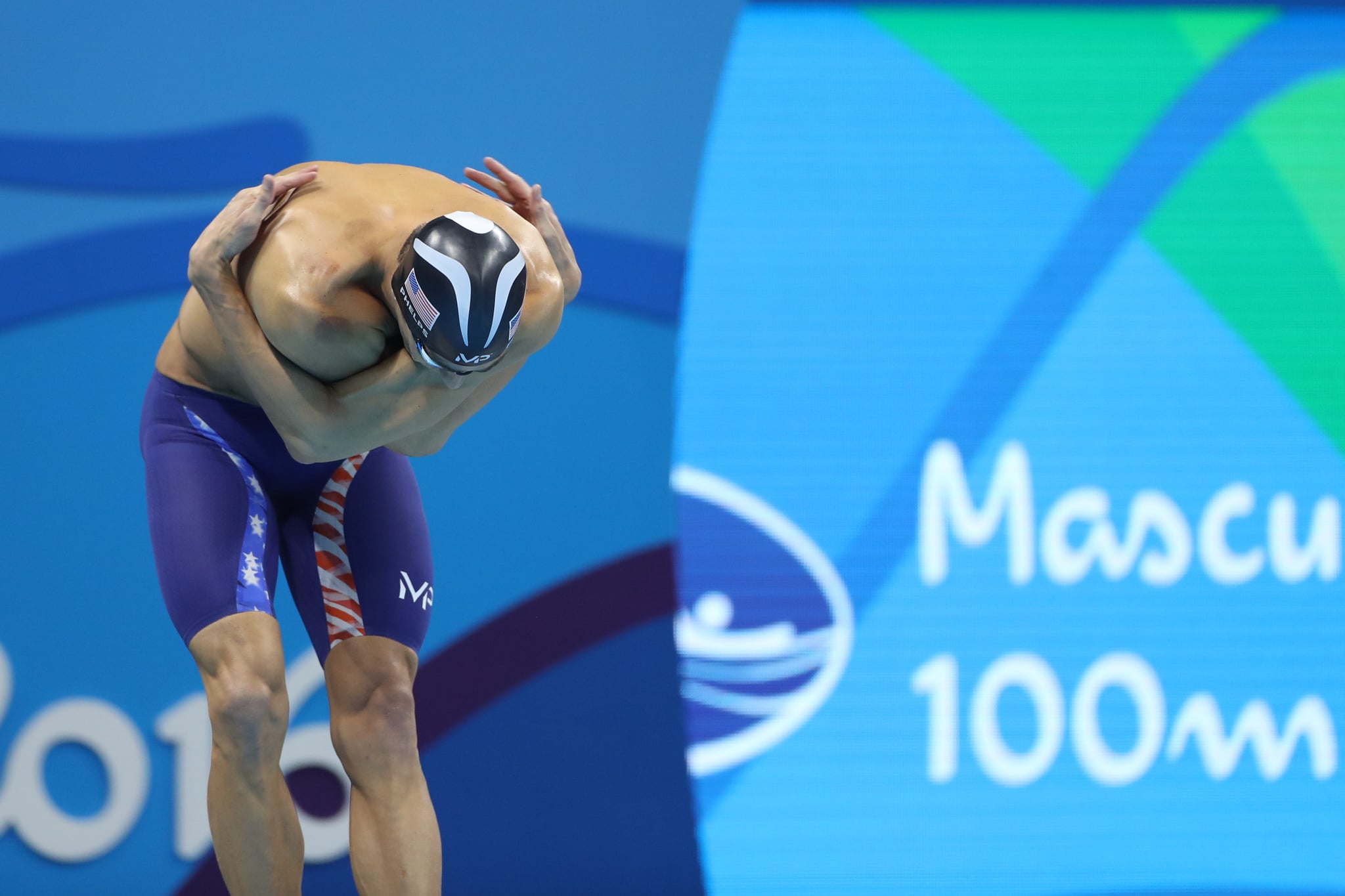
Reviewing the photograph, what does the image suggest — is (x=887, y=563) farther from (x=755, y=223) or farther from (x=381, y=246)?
(x=381, y=246)

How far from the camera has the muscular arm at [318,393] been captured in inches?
77.0

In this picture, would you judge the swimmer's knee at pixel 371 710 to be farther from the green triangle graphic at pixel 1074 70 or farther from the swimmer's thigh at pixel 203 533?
the green triangle graphic at pixel 1074 70

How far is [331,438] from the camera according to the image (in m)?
2.02

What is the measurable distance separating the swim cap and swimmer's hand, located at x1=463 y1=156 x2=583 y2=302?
32cm

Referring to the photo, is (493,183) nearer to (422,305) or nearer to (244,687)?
(422,305)

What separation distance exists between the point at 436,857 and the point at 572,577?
4.05 feet

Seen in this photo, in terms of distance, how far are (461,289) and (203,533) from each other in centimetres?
71

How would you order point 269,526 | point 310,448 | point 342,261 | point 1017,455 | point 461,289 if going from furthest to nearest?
point 1017,455 < point 269,526 < point 310,448 < point 342,261 < point 461,289

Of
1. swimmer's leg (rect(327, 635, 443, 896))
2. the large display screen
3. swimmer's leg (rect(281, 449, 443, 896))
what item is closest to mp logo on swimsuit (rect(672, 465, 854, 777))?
the large display screen

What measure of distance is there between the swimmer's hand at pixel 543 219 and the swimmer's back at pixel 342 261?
0.26ft

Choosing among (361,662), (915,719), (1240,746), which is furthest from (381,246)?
(1240,746)

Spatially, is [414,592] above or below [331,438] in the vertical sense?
below

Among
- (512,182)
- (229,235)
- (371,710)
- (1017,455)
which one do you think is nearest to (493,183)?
(512,182)

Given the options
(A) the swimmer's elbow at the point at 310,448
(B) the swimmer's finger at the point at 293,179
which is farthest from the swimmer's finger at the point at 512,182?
(A) the swimmer's elbow at the point at 310,448
